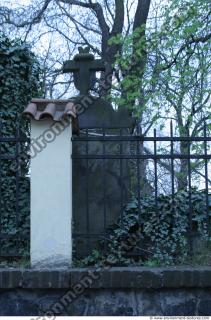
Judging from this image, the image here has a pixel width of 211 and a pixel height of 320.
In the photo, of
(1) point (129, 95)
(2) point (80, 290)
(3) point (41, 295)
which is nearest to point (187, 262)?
(2) point (80, 290)

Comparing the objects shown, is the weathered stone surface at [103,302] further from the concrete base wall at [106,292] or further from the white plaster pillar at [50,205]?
Result: the white plaster pillar at [50,205]

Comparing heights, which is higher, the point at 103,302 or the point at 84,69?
the point at 84,69

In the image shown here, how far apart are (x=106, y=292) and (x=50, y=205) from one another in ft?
3.06

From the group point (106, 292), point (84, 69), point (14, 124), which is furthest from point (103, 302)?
point (84, 69)

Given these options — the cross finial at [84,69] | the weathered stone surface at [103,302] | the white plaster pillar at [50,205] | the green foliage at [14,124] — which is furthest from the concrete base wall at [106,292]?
the cross finial at [84,69]

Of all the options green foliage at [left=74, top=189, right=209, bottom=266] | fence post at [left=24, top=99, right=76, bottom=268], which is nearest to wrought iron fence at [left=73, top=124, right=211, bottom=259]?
green foliage at [left=74, top=189, right=209, bottom=266]

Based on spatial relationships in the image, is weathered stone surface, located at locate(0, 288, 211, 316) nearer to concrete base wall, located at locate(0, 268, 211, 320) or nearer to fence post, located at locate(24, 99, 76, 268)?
concrete base wall, located at locate(0, 268, 211, 320)

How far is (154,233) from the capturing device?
5137mm

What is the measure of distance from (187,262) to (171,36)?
621 centimetres

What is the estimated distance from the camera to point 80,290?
430 centimetres

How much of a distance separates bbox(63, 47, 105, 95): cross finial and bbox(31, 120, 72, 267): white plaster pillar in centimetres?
184

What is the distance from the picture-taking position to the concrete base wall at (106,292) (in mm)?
4266

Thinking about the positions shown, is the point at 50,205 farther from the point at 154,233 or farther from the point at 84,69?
the point at 84,69

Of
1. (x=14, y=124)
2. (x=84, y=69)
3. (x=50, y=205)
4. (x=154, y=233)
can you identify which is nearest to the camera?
(x=50, y=205)
